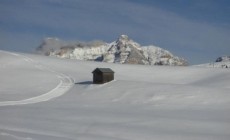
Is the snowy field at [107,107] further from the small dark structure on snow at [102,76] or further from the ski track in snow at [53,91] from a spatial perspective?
the small dark structure on snow at [102,76]

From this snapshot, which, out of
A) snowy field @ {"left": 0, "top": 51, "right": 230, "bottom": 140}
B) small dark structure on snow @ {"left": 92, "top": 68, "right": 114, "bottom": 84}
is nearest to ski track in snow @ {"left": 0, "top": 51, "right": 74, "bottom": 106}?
snowy field @ {"left": 0, "top": 51, "right": 230, "bottom": 140}

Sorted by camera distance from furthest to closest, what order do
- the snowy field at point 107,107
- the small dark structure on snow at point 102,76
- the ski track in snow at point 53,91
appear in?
the small dark structure on snow at point 102,76, the ski track in snow at point 53,91, the snowy field at point 107,107

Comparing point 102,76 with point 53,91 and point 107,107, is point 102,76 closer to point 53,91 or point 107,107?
point 53,91

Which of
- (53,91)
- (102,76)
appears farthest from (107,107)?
(102,76)

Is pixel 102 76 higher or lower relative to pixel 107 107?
higher

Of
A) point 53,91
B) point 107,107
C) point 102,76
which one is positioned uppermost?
point 102,76

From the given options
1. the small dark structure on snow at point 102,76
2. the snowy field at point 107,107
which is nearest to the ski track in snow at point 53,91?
the snowy field at point 107,107

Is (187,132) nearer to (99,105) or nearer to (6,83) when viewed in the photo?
(99,105)

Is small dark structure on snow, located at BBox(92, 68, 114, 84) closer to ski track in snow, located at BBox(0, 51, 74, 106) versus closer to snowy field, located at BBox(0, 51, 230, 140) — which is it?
snowy field, located at BBox(0, 51, 230, 140)

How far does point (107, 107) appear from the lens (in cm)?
3484

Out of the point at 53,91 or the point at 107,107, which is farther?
the point at 53,91

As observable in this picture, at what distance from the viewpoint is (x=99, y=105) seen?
36.3 meters

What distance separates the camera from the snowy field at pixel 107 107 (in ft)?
74.4

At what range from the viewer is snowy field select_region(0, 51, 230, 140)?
22.7 meters
